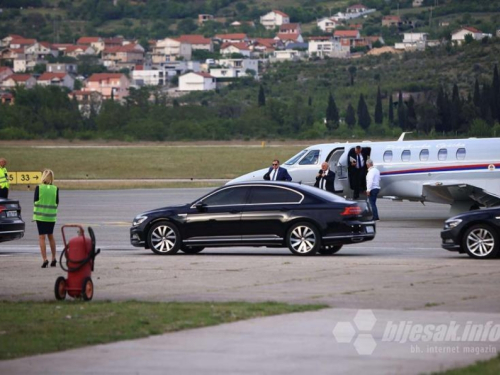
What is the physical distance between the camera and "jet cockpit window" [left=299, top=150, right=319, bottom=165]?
111ft

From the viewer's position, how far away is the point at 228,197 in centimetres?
2312

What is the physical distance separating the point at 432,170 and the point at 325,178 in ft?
10.2

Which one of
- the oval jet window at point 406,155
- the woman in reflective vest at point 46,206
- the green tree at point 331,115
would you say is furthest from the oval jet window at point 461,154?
the green tree at point 331,115

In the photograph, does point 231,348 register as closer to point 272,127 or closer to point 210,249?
point 210,249

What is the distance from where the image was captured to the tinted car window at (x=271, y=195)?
2278 cm

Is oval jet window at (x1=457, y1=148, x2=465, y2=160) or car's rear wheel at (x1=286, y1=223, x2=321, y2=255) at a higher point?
oval jet window at (x1=457, y1=148, x2=465, y2=160)

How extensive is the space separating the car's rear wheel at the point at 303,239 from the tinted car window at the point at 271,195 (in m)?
0.59

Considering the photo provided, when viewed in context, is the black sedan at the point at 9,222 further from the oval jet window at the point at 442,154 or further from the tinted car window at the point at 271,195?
the oval jet window at the point at 442,154

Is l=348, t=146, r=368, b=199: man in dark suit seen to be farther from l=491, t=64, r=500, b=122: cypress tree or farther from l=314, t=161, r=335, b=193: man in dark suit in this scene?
l=491, t=64, r=500, b=122: cypress tree

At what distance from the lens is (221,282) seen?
18562 millimetres

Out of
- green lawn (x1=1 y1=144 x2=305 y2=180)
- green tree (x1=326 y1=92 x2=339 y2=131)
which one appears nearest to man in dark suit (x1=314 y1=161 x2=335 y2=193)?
green lawn (x1=1 y1=144 x2=305 y2=180)

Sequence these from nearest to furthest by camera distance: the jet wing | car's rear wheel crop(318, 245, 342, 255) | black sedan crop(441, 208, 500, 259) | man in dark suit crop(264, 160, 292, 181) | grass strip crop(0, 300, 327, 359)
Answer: grass strip crop(0, 300, 327, 359), black sedan crop(441, 208, 500, 259), car's rear wheel crop(318, 245, 342, 255), the jet wing, man in dark suit crop(264, 160, 292, 181)

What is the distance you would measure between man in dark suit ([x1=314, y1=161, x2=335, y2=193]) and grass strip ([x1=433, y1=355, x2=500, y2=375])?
1914cm

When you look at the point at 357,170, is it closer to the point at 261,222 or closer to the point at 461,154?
the point at 461,154
